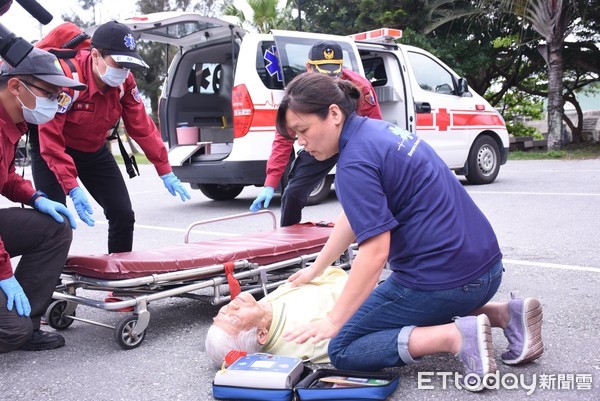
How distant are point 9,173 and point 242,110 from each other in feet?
13.7

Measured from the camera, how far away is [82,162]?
13.9ft

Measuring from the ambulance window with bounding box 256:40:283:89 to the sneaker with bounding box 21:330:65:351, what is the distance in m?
4.75

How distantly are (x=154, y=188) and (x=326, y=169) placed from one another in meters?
8.29

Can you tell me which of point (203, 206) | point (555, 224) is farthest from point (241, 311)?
point (203, 206)

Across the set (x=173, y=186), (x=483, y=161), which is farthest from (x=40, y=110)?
(x=483, y=161)

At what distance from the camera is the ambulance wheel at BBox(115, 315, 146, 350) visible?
11.0 feet

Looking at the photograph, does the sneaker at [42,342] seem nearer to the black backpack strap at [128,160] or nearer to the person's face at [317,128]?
the black backpack strap at [128,160]

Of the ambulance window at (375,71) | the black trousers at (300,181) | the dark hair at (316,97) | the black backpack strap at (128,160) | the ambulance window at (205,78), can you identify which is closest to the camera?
the dark hair at (316,97)

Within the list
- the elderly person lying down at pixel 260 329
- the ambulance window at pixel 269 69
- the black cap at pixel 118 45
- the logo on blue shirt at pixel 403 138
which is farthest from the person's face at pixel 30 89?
the ambulance window at pixel 269 69

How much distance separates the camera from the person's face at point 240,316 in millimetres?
3057

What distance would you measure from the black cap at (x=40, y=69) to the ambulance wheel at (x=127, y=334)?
1.19 m

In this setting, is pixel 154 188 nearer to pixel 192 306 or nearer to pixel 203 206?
pixel 203 206

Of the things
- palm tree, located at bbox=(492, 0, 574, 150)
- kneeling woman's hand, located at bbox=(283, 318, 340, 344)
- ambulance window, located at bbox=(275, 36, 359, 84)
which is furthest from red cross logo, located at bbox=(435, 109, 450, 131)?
palm tree, located at bbox=(492, 0, 574, 150)

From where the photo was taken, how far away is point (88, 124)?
161 inches
